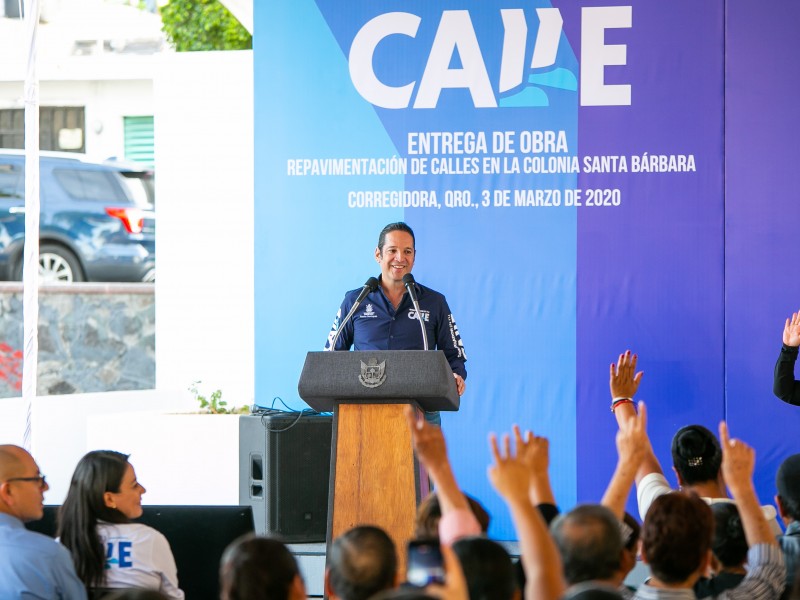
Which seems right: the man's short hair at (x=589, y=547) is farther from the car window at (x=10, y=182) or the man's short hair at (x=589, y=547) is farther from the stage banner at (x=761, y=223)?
the car window at (x=10, y=182)

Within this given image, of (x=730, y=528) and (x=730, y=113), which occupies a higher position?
(x=730, y=113)

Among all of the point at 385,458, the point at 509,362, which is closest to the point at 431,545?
the point at 385,458

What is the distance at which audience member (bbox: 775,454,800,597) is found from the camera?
3166 millimetres

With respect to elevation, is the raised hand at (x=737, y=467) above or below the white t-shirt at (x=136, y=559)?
above

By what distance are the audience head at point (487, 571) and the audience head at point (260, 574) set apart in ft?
1.04

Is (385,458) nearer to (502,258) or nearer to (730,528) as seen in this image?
(730,528)

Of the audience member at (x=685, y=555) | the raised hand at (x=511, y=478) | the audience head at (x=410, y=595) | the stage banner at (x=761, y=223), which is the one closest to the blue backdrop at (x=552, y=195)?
the stage banner at (x=761, y=223)

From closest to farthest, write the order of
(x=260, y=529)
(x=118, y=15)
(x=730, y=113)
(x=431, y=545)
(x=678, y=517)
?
1. (x=431, y=545)
2. (x=678, y=517)
3. (x=260, y=529)
4. (x=730, y=113)
5. (x=118, y=15)

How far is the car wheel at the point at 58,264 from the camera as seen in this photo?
11.9m

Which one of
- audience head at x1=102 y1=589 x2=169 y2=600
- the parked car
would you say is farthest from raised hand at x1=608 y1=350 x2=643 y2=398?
the parked car

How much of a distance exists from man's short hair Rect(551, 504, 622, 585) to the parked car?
10015 millimetres

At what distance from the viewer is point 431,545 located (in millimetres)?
2184

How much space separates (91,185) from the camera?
12070 millimetres

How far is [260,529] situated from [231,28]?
483 inches
